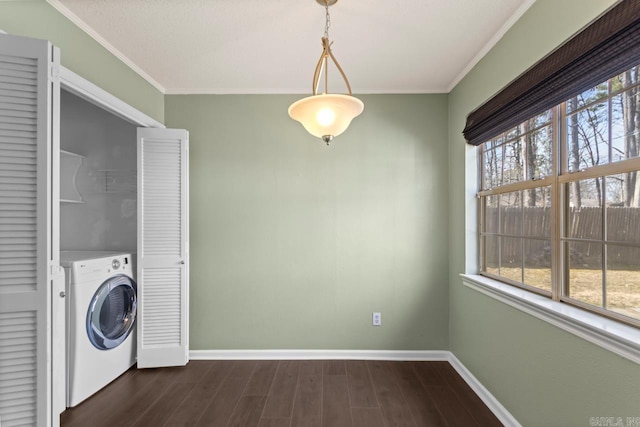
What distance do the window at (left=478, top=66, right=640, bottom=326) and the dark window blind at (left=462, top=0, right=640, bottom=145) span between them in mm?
131

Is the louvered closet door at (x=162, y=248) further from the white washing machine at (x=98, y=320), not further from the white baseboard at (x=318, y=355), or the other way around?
the white baseboard at (x=318, y=355)

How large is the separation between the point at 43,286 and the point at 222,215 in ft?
5.45

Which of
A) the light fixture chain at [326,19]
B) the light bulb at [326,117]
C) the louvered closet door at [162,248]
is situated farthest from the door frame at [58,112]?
the light fixture chain at [326,19]

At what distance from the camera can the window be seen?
4.51 feet

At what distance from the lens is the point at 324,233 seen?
3.07 metres

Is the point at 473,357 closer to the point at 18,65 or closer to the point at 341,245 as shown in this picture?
the point at 341,245

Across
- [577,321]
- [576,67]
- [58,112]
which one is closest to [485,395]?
[577,321]

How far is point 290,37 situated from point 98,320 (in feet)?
8.25

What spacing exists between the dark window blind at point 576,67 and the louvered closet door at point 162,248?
8.33 ft

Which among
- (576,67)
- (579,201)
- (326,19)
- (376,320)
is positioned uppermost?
(326,19)

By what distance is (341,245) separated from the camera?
3.06m

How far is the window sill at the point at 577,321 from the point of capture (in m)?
1.25

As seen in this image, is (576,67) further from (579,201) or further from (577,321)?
(577,321)

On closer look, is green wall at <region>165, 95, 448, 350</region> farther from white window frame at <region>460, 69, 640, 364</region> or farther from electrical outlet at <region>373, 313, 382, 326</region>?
white window frame at <region>460, 69, 640, 364</region>
